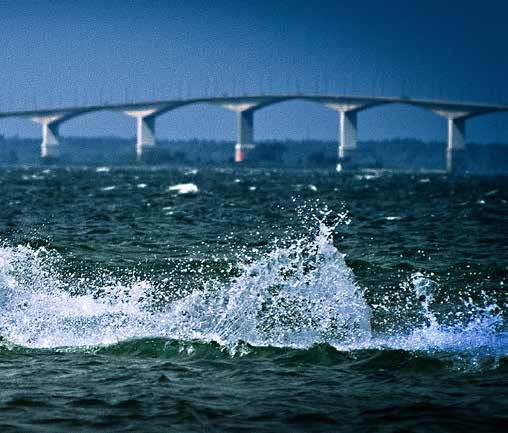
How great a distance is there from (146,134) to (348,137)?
26.1 metres

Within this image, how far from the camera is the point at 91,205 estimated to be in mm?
31422

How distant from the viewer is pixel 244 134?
11731cm

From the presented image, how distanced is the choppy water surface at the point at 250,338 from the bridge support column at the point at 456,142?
8990 cm

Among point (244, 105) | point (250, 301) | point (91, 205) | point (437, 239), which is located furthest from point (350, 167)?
point (250, 301)

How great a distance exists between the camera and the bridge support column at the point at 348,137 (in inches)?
4286

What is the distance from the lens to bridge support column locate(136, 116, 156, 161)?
117750 mm

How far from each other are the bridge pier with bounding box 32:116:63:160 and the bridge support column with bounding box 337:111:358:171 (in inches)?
1404

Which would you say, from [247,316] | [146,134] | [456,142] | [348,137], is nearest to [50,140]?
[146,134]

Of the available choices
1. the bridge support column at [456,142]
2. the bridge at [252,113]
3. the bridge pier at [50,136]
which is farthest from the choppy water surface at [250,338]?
the bridge pier at [50,136]

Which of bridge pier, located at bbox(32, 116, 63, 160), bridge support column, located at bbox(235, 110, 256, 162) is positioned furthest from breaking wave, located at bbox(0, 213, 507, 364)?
bridge pier, located at bbox(32, 116, 63, 160)

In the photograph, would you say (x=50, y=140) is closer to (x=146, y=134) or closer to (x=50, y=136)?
(x=50, y=136)

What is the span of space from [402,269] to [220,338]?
594 cm

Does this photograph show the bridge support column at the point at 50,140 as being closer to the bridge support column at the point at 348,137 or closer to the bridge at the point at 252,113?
the bridge at the point at 252,113

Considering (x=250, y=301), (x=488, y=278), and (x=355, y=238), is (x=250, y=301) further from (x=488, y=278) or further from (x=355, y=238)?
(x=355, y=238)
